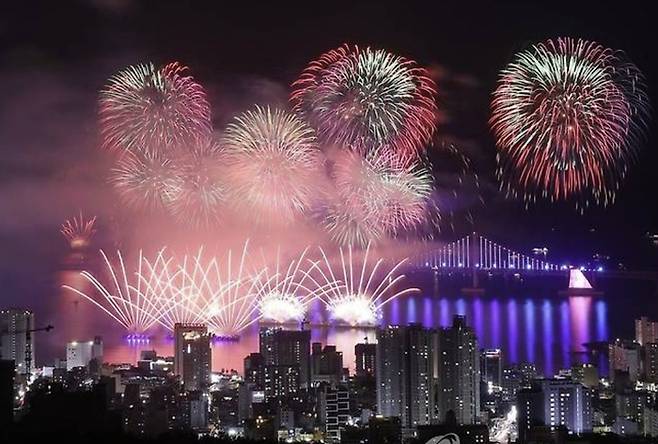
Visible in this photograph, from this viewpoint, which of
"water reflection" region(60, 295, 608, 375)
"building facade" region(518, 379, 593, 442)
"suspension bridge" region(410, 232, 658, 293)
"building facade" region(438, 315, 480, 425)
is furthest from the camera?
"suspension bridge" region(410, 232, 658, 293)

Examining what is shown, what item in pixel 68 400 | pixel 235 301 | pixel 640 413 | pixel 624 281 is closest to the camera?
pixel 68 400

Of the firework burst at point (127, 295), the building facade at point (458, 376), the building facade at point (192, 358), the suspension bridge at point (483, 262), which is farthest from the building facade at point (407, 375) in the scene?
the suspension bridge at point (483, 262)

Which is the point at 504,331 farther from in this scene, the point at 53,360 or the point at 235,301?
the point at 53,360

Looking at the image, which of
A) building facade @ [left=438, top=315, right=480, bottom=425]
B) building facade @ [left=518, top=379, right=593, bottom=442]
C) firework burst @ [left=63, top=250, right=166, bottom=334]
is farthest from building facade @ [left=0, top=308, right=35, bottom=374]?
building facade @ [left=518, top=379, right=593, bottom=442]

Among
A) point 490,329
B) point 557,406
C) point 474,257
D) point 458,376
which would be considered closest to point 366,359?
point 458,376

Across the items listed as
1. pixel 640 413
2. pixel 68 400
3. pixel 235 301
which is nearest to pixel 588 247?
pixel 235 301

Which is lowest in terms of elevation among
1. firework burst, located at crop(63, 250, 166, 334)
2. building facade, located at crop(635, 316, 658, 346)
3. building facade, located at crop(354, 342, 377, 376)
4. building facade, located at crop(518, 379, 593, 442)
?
building facade, located at crop(518, 379, 593, 442)

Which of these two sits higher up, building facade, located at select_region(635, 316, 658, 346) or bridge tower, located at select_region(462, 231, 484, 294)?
bridge tower, located at select_region(462, 231, 484, 294)

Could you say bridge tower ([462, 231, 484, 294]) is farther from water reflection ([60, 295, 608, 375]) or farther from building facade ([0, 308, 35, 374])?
building facade ([0, 308, 35, 374])
